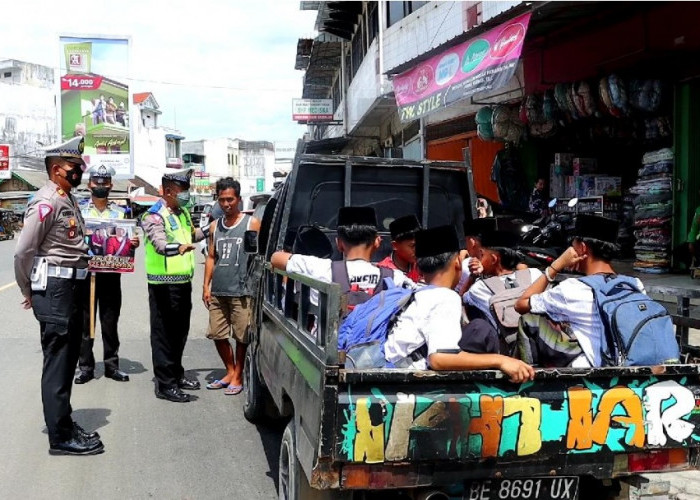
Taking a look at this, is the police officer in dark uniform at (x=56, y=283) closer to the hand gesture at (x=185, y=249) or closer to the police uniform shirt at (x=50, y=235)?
the police uniform shirt at (x=50, y=235)

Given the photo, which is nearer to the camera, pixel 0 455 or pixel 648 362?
pixel 648 362

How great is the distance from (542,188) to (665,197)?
8.15 ft

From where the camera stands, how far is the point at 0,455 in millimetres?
4664

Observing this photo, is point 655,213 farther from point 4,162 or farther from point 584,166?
point 4,162

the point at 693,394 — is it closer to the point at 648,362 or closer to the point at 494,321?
the point at 648,362

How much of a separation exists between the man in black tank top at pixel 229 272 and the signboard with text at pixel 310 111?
2330 cm

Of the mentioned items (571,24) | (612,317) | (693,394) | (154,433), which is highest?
(571,24)

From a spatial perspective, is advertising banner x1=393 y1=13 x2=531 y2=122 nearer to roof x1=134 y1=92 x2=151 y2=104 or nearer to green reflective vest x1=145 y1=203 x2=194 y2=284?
green reflective vest x1=145 y1=203 x2=194 y2=284

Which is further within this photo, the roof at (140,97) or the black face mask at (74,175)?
the roof at (140,97)

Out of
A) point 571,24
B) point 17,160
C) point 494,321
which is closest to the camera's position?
point 494,321

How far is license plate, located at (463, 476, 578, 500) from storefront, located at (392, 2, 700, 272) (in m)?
6.68

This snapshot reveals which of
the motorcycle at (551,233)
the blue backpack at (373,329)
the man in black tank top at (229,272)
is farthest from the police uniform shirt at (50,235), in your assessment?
the motorcycle at (551,233)

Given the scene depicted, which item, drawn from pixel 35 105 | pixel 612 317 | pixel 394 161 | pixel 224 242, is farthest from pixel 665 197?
pixel 35 105

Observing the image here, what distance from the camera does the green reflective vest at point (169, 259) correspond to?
19.5 ft
